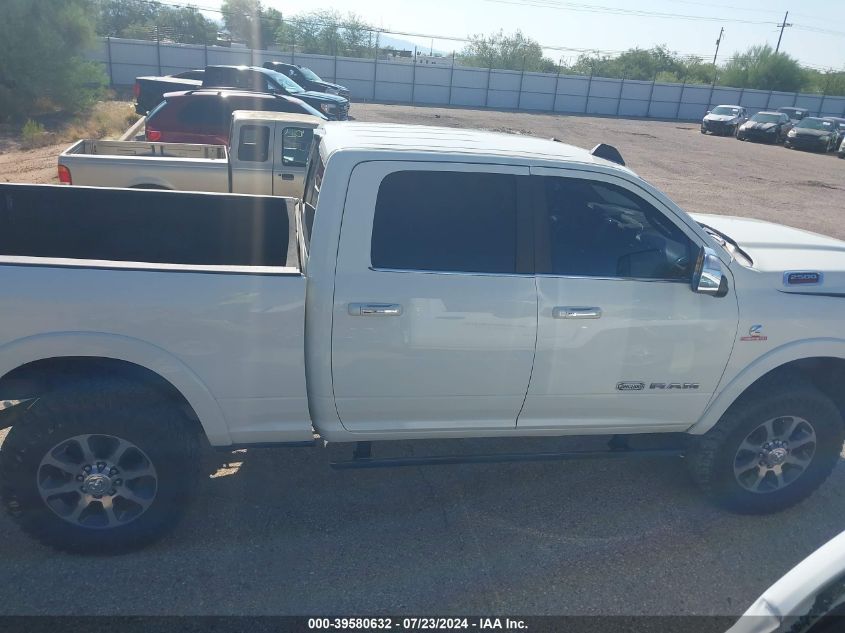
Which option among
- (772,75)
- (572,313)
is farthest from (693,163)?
(772,75)

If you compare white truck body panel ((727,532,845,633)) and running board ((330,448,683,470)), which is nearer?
white truck body panel ((727,532,845,633))

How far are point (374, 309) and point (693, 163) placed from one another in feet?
74.7

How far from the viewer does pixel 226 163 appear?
800 centimetres

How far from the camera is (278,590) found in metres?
3.27

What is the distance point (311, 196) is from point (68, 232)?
1.75 m

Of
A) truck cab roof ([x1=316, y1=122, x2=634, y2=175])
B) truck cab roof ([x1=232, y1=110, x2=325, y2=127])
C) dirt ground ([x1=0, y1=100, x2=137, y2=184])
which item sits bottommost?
dirt ground ([x1=0, y1=100, x2=137, y2=184])

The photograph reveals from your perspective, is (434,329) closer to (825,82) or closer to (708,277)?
(708,277)

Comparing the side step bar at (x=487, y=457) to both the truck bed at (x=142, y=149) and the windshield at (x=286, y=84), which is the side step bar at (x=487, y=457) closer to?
the truck bed at (x=142, y=149)

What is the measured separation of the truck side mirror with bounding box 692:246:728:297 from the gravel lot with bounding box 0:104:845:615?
57.3 inches

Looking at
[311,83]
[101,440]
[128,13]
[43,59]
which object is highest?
[128,13]

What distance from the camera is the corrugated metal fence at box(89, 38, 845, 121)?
34.3 m

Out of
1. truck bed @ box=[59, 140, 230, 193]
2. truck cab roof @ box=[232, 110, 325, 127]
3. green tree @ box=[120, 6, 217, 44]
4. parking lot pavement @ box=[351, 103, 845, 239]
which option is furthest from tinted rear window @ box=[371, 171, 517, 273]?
green tree @ box=[120, 6, 217, 44]

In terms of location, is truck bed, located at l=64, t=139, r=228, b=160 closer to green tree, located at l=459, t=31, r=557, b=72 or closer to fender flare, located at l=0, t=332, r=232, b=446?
fender flare, located at l=0, t=332, r=232, b=446

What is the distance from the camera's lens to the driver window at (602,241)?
11.6 feet
